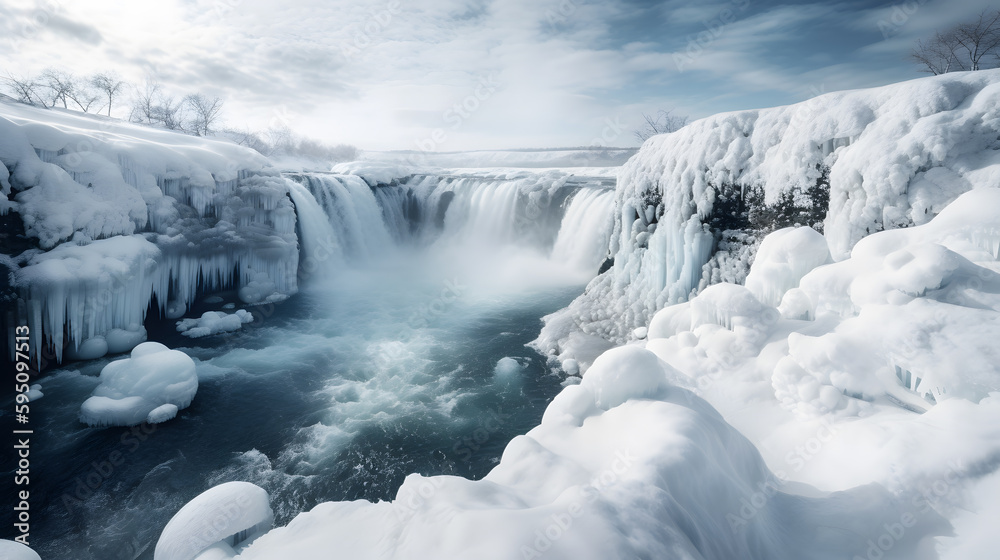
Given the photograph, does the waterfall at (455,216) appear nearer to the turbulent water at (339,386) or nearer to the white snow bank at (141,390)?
the turbulent water at (339,386)

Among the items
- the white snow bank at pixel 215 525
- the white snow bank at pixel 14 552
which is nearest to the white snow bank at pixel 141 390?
the white snow bank at pixel 14 552

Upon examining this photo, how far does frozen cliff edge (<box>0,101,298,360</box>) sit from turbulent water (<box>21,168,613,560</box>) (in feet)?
3.84

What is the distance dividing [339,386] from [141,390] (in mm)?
3527

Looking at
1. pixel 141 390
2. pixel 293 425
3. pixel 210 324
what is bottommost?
pixel 293 425

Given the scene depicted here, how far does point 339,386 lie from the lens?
9250 mm

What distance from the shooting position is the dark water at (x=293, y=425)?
5918 millimetres

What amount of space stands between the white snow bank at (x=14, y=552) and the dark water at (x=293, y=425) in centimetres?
204

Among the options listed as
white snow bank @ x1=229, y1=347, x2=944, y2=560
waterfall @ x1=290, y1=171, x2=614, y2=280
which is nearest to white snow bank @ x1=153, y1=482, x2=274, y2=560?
white snow bank @ x1=229, y1=347, x2=944, y2=560

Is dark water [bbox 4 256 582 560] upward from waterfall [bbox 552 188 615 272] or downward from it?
downward

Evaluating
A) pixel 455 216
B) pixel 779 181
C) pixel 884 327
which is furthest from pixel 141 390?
pixel 455 216

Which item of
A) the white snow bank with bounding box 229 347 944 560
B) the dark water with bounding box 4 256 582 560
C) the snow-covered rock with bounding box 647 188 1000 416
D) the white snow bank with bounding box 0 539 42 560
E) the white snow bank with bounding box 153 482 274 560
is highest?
the snow-covered rock with bounding box 647 188 1000 416

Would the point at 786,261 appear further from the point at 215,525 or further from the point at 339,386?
the point at 339,386

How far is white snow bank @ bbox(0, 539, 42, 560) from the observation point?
3387 millimetres

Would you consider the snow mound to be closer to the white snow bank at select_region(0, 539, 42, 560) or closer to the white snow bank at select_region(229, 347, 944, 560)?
the white snow bank at select_region(229, 347, 944, 560)
